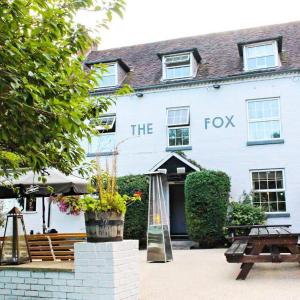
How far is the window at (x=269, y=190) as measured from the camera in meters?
15.6

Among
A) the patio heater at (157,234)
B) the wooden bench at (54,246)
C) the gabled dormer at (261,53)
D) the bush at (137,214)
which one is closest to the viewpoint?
the wooden bench at (54,246)

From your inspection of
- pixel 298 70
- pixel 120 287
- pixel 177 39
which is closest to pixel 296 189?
pixel 298 70

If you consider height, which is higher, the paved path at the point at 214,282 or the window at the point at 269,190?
the window at the point at 269,190

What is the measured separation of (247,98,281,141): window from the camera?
16.0 metres

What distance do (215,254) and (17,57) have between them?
10.2 m

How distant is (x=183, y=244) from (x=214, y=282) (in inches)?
322

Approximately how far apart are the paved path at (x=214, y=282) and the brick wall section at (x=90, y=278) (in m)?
0.97

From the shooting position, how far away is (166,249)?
36.0ft

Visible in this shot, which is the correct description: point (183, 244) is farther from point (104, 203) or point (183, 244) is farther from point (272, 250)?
point (104, 203)

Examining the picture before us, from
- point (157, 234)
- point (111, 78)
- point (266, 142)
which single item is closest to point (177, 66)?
point (111, 78)

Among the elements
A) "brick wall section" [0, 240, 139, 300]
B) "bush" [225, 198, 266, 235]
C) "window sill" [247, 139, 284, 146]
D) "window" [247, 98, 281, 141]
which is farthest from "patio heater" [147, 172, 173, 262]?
"window" [247, 98, 281, 141]

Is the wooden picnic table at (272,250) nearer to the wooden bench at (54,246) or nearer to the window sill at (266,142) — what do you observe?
Answer: the wooden bench at (54,246)

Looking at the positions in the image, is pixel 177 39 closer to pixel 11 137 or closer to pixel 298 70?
pixel 298 70

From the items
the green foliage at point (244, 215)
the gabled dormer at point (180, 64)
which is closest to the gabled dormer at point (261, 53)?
the gabled dormer at point (180, 64)
